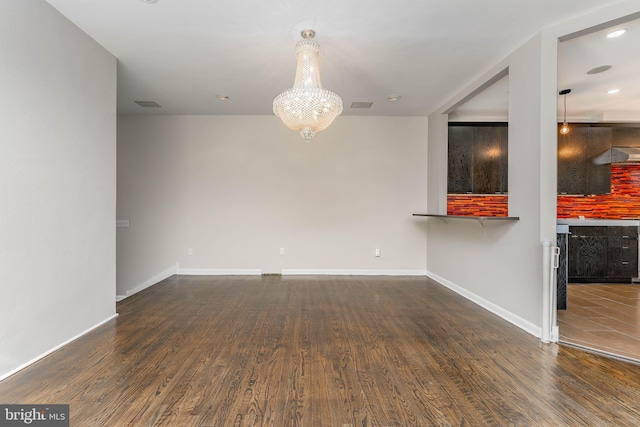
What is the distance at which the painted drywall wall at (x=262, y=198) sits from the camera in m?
5.61

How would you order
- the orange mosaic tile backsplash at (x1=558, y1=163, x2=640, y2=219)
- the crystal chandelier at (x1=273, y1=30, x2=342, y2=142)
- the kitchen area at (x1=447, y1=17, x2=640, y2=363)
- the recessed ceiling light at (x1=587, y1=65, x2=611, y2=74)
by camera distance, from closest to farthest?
1. the crystal chandelier at (x1=273, y1=30, x2=342, y2=142)
2. the kitchen area at (x1=447, y1=17, x2=640, y2=363)
3. the recessed ceiling light at (x1=587, y1=65, x2=611, y2=74)
4. the orange mosaic tile backsplash at (x1=558, y1=163, x2=640, y2=219)

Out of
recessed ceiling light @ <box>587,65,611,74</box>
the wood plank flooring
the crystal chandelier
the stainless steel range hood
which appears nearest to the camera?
the wood plank flooring

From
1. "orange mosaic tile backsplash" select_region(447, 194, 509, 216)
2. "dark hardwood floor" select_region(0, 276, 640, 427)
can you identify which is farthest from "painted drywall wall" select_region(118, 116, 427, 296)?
"dark hardwood floor" select_region(0, 276, 640, 427)

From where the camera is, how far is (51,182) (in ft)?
8.41

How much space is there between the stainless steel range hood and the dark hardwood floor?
3.65 meters

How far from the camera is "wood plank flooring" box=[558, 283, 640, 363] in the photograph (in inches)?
106

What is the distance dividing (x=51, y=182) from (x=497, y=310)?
4364 millimetres

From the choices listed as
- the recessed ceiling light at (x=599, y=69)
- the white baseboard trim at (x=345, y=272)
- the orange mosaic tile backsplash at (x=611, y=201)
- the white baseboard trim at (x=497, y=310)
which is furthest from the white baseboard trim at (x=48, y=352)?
Answer: the recessed ceiling light at (x=599, y=69)

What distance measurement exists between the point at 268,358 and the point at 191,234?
12.3ft

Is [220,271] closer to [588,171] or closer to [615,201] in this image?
[588,171]

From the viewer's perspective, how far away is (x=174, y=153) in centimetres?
561

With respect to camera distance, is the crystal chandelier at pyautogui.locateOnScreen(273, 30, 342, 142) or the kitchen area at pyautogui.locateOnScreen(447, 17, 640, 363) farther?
the kitchen area at pyautogui.locateOnScreen(447, 17, 640, 363)

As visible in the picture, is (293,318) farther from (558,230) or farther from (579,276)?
(579,276)

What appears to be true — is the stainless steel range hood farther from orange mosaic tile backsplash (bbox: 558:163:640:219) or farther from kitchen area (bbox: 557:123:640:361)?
orange mosaic tile backsplash (bbox: 558:163:640:219)
